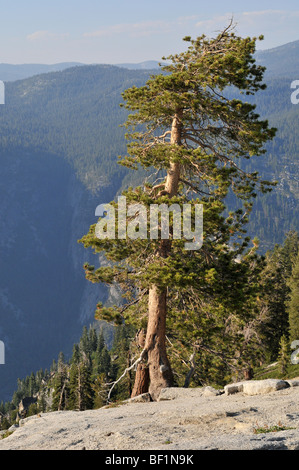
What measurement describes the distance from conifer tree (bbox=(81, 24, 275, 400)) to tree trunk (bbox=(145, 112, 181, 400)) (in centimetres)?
4

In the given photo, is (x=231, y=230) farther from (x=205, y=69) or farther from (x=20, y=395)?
(x=20, y=395)

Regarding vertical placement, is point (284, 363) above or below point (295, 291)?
below

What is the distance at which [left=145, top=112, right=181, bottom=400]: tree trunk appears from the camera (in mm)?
19781

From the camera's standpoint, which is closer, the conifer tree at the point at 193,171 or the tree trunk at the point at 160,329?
the conifer tree at the point at 193,171

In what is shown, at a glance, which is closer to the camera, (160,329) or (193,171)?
(160,329)

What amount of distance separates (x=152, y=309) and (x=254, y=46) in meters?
10.8

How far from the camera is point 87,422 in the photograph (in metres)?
15.1

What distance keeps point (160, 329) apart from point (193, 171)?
6.54 meters

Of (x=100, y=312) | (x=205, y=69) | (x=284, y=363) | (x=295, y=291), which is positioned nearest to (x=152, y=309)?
(x=100, y=312)

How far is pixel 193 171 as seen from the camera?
20719 millimetres

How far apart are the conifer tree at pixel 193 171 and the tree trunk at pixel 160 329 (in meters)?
0.04

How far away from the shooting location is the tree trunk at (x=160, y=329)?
19.8 meters

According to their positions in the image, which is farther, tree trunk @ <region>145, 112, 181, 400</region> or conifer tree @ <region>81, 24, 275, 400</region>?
tree trunk @ <region>145, 112, 181, 400</region>

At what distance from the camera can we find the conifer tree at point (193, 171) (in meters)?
18.3
